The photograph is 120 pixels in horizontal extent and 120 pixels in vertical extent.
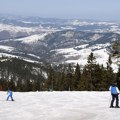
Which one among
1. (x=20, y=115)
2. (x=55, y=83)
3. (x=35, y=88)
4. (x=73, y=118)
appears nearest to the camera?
(x=73, y=118)

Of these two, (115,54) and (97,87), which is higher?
(115,54)

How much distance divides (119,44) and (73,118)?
38.2 meters

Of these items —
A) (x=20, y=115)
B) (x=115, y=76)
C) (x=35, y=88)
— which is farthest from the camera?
(x=35, y=88)

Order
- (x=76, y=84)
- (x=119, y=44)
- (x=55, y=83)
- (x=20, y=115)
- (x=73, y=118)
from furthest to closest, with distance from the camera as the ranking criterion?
1. (x=55, y=83)
2. (x=76, y=84)
3. (x=119, y=44)
4. (x=20, y=115)
5. (x=73, y=118)

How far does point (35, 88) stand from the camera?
461 feet

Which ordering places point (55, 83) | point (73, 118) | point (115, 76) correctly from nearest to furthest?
1. point (73, 118)
2. point (115, 76)
3. point (55, 83)

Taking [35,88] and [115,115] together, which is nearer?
[115,115]

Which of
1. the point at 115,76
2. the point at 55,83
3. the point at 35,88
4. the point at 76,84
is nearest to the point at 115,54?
the point at 115,76

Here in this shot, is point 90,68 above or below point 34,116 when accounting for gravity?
above

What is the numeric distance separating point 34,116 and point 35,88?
108183mm

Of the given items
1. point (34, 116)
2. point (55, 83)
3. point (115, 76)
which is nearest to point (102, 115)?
point (34, 116)

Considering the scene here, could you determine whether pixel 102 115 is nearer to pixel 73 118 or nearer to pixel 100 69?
pixel 73 118

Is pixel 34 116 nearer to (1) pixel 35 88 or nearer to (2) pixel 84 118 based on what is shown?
(2) pixel 84 118

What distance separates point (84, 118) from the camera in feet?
102
